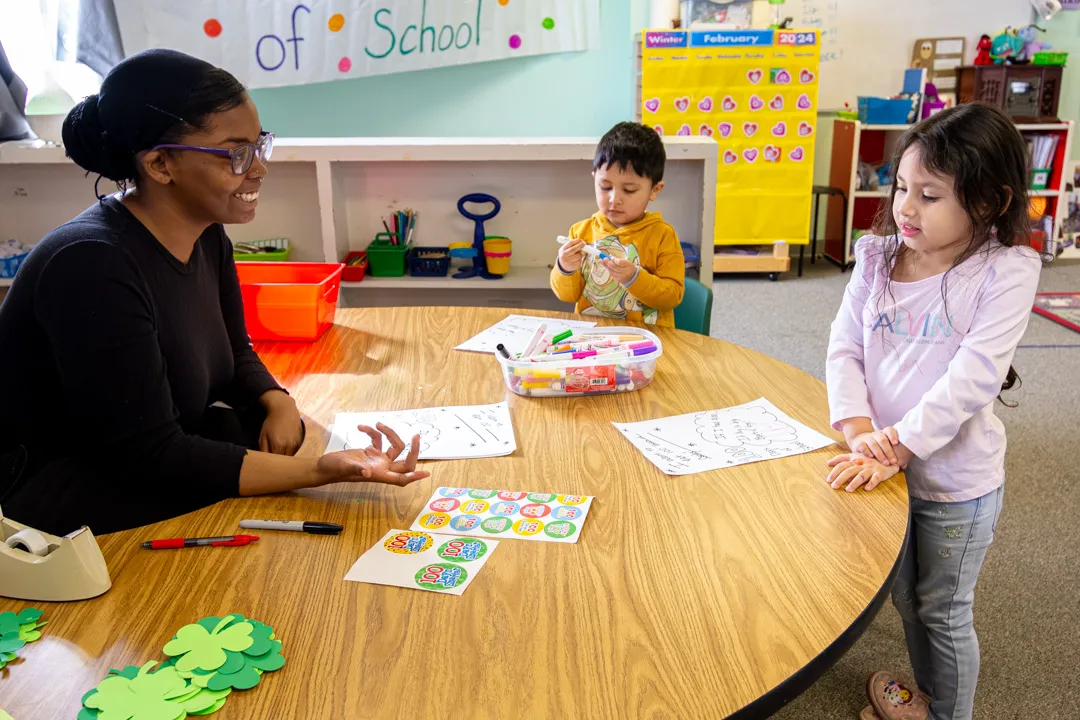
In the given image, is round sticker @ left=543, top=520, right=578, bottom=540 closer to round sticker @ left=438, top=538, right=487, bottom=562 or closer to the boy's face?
round sticker @ left=438, top=538, right=487, bottom=562

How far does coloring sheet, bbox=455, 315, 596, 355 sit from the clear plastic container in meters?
0.18

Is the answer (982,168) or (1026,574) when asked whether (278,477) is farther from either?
(1026,574)

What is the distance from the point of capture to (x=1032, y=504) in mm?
2400

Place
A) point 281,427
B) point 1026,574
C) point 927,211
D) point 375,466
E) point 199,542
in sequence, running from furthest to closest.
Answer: point 1026,574 < point 281,427 < point 927,211 < point 375,466 < point 199,542

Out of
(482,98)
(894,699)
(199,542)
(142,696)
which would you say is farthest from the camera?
(482,98)

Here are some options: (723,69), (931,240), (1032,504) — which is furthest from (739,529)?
(723,69)

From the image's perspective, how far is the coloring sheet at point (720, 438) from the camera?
120 centimetres

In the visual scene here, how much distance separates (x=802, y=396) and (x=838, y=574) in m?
0.55

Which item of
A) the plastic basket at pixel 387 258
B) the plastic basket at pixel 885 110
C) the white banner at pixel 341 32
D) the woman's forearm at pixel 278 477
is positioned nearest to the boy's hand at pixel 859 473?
the woman's forearm at pixel 278 477

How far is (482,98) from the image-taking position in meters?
4.77

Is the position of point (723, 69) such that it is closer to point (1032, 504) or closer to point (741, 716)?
point (1032, 504)

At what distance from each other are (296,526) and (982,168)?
102 cm

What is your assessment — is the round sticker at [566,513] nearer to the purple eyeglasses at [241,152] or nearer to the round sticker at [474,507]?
the round sticker at [474,507]

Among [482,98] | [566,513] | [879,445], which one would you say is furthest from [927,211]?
[482,98]
